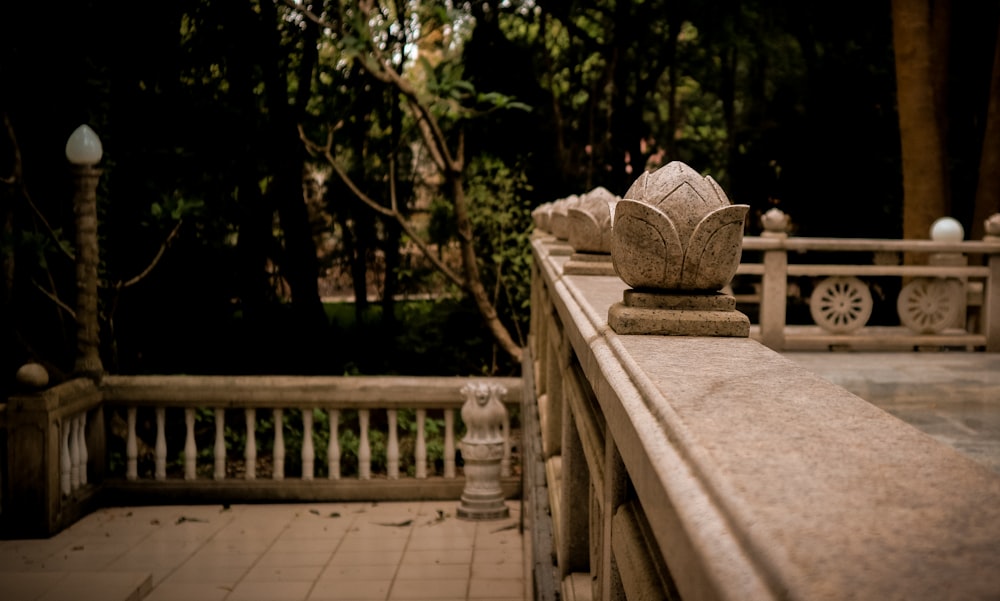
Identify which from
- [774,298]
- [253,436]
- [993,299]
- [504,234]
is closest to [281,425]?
[253,436]

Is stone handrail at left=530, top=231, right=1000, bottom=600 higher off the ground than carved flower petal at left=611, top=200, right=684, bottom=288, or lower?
lower

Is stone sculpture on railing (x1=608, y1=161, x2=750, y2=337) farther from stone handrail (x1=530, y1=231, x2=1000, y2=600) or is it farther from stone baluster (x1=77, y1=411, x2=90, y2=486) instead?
stone baluster (x1=77, y1=411, x2=90, y2=486)

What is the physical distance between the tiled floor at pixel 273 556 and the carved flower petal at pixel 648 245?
168 inches

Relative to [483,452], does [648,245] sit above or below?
→ above

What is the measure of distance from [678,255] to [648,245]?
0.08 metres

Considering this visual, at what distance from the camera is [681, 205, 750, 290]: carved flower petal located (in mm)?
2273

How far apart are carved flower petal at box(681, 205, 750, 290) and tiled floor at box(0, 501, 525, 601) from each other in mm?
4315

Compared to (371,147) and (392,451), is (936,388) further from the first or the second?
(371,147)

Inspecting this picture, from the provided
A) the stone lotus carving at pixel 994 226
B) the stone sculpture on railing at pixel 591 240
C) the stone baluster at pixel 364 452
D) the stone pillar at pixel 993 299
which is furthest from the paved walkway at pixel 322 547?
the stone sculpture on railing at pixel 591 240

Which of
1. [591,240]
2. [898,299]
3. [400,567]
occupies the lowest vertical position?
[400,567]

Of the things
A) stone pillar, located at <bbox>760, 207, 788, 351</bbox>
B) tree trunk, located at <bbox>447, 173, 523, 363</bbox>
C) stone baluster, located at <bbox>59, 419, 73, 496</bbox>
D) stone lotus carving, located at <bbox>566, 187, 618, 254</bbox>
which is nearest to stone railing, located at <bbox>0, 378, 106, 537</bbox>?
stone baluster, located at <bbox>59, 419, 73, 496</bbox>

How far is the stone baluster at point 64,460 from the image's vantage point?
7.40 m

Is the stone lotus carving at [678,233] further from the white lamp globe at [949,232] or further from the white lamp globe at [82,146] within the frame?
the white lamp globe at [949,232]

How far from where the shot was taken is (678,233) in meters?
2.29
